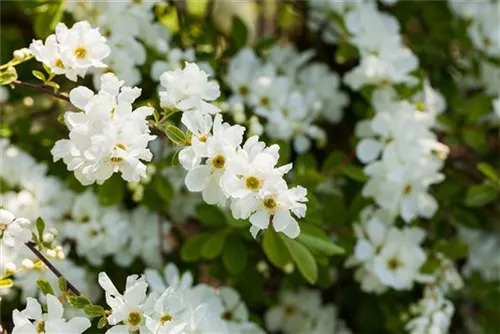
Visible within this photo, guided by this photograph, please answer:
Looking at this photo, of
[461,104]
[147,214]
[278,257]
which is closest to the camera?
[278,257]

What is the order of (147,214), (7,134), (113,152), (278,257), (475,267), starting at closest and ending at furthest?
(113,152) → (278,257) → (7,134) → (147,214) → (475,267)

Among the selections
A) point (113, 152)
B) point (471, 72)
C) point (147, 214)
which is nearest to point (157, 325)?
point (113, 152)

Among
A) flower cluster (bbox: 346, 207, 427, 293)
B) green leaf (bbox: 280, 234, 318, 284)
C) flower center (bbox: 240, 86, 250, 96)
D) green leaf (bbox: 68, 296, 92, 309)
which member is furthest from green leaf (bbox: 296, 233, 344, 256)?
flower center (bbox: 240, 86, 250, 96)

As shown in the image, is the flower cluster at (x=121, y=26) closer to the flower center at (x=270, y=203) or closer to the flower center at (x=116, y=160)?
the flower center at (x=116, y=160)

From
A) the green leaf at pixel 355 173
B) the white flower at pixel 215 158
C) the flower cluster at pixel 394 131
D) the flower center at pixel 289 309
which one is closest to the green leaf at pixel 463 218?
the flower cluster at pixel 394 131

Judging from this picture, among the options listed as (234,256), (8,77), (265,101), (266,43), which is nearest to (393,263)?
(234,256)

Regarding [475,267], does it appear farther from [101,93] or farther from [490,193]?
[101,93]

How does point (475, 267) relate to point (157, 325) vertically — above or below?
below
